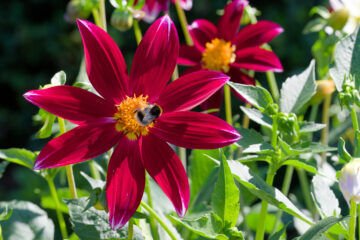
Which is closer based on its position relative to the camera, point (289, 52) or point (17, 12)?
point (289, 52)

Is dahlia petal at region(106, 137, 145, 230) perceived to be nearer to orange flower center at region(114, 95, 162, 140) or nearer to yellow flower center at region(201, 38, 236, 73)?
orange flower center at region(114, 95, 162, 140)

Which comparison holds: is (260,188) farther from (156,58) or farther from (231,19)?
(231,19)

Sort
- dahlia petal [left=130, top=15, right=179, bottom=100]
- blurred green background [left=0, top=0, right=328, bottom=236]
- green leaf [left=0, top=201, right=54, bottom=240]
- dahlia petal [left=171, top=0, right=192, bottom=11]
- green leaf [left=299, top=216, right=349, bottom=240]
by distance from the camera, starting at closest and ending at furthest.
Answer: green leaf [left=299, top=216, right=349, bottom=240] → dahlia petal [left=130, top=15, right=179, bottom=100] → green leaf [left=0, top=201, right=54, bottom=240] → dahlia petal [left=171, top=0, right=192, bottom=11] → blurred green background [left=0, top=0, right=328, bottom=236]

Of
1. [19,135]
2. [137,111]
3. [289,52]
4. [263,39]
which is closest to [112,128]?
[137,111]

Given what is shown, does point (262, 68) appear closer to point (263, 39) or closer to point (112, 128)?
point (263, 39)

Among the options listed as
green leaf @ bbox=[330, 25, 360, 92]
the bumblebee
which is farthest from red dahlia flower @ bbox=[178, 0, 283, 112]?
the bumblebee

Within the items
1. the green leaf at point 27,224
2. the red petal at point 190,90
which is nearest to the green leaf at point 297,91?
the red petal at point 190,90
